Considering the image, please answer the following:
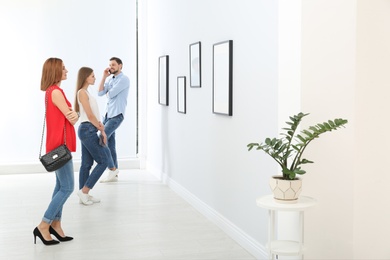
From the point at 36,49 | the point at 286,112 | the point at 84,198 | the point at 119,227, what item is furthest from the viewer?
the point at 36,49

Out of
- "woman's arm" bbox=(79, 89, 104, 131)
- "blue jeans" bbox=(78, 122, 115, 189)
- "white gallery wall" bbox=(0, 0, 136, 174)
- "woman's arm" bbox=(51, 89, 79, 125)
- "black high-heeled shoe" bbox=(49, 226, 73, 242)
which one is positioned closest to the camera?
"woman's arm" bbox=(51, 89, 79, 125)

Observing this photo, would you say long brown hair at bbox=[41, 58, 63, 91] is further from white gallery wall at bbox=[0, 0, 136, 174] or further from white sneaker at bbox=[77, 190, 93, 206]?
white gallery wall at bbox=[0, 0, 136, 174]

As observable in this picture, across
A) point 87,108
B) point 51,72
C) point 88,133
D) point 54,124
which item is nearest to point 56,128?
point 54,124

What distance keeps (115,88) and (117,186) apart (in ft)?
4.74

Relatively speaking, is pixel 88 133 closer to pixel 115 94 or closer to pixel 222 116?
pixel 115 94

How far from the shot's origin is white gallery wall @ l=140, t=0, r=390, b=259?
392 centimetres

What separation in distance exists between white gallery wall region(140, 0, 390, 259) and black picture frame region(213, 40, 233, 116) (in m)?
0.09

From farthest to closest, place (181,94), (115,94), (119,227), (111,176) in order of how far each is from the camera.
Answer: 1. (111,176)
2. (115,94)
3. (181,94)
4. (119,227)

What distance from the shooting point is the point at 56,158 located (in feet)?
16.5

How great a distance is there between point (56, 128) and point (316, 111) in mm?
2418

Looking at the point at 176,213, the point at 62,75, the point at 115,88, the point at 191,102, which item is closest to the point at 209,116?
the point at 191,102

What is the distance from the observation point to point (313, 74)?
3930mm

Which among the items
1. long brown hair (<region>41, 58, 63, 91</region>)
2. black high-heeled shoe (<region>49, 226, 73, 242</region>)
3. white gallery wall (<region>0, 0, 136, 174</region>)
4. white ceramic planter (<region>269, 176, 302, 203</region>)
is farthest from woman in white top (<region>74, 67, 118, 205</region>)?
white ceramic planter (<region>269, 176, 302, 203</region>)

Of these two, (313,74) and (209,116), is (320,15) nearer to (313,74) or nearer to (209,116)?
(313,74)
